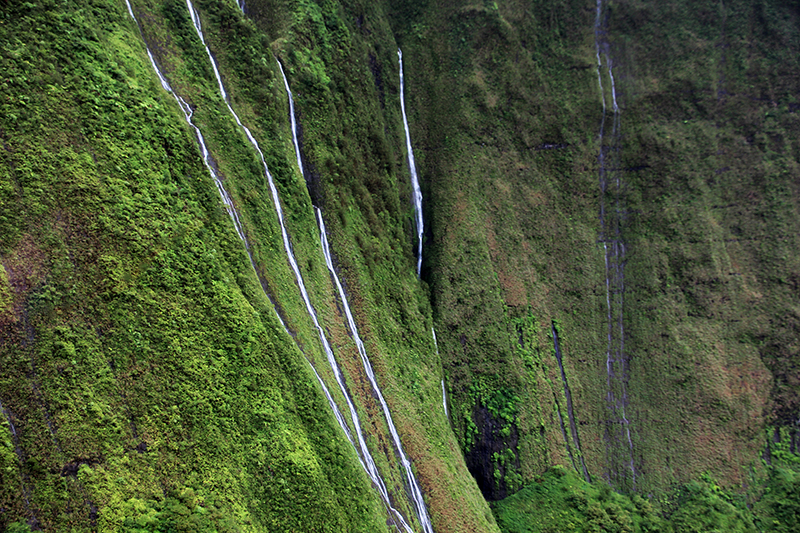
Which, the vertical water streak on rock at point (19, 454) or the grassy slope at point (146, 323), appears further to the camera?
the grassy slope at point (146, 323)

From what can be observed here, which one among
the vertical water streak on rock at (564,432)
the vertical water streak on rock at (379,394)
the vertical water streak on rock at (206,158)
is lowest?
the vertical water streak on rock at (564,432)

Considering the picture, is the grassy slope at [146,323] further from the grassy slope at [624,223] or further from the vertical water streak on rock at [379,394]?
the grassy slope at [624,223]

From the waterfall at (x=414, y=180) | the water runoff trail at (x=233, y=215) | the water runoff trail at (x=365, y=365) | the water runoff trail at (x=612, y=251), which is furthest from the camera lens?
the waterfall at (x=414, y=180)

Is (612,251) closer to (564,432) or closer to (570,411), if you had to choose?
(570,411)

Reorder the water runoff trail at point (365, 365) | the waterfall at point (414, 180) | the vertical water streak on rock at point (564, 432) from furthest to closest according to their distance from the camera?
1. the waterfall at point (414, 180)
2. the vertical water streak on rock at point (564, 432)
3. the water runoff trail at point (365, 365)

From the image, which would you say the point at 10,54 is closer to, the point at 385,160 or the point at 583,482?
the point at 385,160

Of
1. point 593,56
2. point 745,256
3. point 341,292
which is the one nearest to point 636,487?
point 745,256

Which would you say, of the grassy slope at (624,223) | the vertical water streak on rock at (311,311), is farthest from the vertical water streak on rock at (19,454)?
the grassy slope at (624,223)
